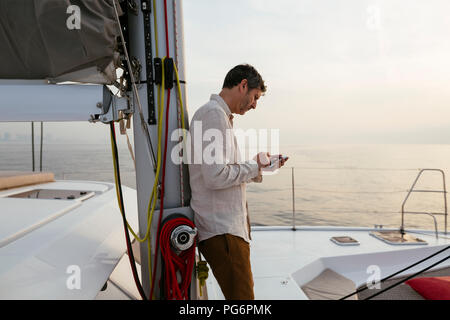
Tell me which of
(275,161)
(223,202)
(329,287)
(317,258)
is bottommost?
(329,287)

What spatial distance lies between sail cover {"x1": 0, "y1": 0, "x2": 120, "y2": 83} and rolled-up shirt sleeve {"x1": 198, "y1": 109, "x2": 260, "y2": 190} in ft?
1.34

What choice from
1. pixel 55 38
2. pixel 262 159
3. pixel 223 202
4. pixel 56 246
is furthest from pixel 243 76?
pixel 56 246

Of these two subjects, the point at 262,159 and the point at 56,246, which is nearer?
the point at 56,246

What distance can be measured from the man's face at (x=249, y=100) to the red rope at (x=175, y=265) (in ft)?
1.74

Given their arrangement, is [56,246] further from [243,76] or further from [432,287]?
[432,287]

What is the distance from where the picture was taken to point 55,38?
0.75m

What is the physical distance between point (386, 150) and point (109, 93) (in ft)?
172

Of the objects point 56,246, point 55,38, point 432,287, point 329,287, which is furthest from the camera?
point 329,287

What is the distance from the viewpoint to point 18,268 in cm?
83

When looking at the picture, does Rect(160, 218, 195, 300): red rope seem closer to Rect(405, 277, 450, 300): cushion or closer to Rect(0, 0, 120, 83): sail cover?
Rect(0, 0, 120, 83): sail cover

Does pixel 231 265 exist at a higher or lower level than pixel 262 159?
lower

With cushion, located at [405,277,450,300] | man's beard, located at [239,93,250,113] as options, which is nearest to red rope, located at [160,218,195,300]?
man's beard, located at [239,93,250,113]

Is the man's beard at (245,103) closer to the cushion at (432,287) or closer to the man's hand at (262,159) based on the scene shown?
the man's hand at (262,159)

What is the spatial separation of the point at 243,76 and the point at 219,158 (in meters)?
0.40
